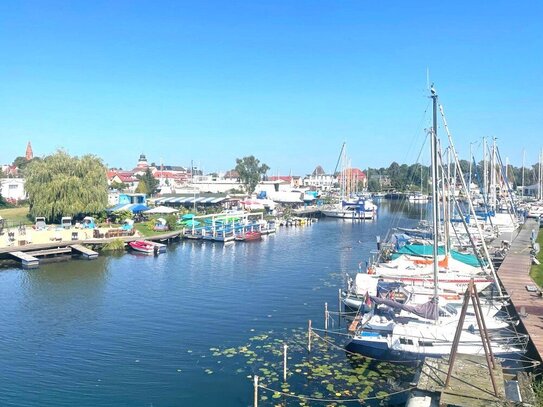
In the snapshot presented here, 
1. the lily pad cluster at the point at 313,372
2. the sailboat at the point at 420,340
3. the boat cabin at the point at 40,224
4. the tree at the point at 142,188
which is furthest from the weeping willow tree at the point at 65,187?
the tree at the point at 142,188

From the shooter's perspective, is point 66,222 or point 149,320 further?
point 66,222

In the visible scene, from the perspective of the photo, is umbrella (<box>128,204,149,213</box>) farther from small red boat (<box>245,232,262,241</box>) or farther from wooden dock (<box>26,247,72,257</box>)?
wooden dock (<box>26,247,72,257</box>)

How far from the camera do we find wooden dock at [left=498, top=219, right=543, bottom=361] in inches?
879

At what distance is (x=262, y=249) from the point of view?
2190 inches

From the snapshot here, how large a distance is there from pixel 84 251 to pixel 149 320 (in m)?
22.5

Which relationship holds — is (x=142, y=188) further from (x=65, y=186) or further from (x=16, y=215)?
(x=65, y=186)

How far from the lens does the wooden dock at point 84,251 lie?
156 feet

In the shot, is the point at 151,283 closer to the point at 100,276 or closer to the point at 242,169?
the point at 100,276

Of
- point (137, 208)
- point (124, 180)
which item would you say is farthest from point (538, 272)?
→ point (124, 180)

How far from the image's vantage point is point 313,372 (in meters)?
21.0

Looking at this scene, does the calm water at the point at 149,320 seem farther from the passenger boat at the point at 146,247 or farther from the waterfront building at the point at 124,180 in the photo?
the waterfront building at the point at 124,180

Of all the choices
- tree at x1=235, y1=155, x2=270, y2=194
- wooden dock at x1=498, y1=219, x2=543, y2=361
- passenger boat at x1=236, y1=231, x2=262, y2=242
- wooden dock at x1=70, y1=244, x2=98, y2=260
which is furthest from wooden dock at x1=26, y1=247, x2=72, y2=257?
tree at x1=235, y1=155, x2=270, y2=194

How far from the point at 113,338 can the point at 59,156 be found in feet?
147

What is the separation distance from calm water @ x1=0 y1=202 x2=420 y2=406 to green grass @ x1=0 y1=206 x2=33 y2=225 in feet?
71.7
